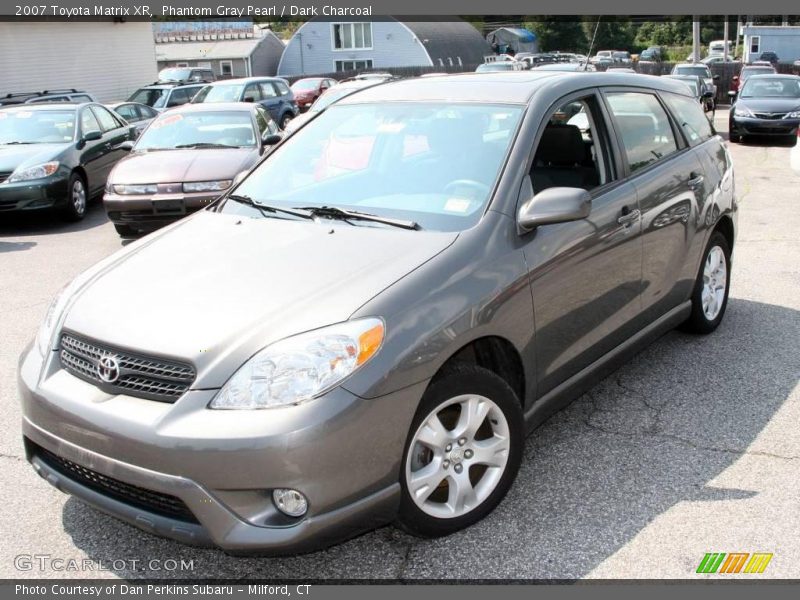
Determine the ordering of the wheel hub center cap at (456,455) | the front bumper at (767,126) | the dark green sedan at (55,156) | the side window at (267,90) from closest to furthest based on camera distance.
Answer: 1. the wheel hub center cap at (456,455)
2. the dark green sedan at (55,156)
3. the front bumper at (767,126)
4. the side window at (267,90)

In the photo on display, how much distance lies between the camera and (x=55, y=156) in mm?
10852

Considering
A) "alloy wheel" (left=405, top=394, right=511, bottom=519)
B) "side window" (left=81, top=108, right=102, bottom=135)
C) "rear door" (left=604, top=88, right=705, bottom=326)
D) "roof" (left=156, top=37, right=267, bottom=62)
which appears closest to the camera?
"alloy wheel" (left=405, top=394, right=511, bottom=519)

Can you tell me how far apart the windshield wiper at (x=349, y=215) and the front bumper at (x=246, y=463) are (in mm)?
889

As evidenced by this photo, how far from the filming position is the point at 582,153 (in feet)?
14.4

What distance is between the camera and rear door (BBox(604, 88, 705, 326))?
4.43 metres

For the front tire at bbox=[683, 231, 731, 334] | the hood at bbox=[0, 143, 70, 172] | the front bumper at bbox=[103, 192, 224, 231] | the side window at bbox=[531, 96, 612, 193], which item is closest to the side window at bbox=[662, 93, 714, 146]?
the front tire at bbox=[683, 231, 731, 334]

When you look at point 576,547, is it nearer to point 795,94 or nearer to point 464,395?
point 464,395

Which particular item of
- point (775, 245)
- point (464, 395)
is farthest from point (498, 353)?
point (775, 245)

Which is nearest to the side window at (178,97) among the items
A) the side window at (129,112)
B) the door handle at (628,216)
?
the side window at (129,112)

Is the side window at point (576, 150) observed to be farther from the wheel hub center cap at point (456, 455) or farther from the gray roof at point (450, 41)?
the gray roof at point (450, 41)

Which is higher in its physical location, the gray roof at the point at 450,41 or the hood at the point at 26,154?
the gray roof at the point at 450,41

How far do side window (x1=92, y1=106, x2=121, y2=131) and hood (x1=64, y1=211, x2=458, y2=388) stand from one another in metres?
9.82

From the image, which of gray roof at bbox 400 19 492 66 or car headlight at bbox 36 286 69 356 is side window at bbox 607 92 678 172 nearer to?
car headlight at bbox 36 286 69 356

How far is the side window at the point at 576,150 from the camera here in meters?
4.16
